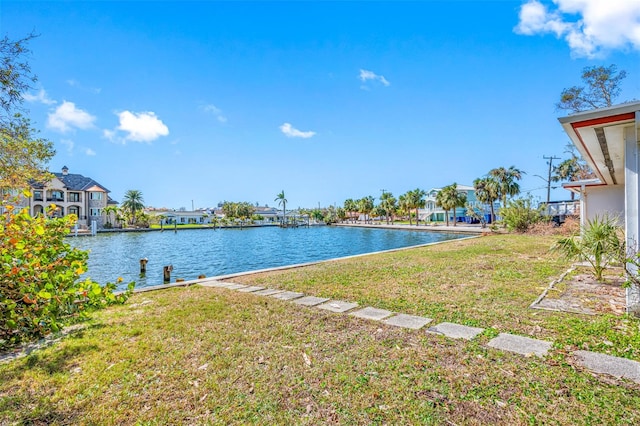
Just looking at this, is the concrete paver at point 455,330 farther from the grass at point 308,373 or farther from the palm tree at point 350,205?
the palm tree at point 350,205

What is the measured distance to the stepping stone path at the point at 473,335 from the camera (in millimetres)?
Answer: 3070

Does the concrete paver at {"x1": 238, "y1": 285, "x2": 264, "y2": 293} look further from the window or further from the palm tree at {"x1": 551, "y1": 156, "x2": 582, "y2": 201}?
the window

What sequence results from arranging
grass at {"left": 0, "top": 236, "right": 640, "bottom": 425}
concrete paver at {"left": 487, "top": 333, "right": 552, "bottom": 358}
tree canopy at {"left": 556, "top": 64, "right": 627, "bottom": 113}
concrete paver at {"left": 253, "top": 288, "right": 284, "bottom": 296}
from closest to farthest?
grass at {"left": 0, "top": 236, "right": 640, "bottom": 425}
concrete paver at {"left": 487, "top": 333, "right": 552, "bottom": 358}
concrete paver at {"left": 253, "top": 288, "right": 284, "bottom": 296}
tree canopy at {"left": 556, "top": 64, "right": 627, "bottom": 113}

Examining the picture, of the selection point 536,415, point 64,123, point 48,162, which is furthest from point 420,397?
point 64,123

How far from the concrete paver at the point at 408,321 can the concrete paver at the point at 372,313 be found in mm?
154

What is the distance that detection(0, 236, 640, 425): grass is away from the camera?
2.47m

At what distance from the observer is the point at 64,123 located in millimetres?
11977

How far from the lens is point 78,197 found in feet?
155

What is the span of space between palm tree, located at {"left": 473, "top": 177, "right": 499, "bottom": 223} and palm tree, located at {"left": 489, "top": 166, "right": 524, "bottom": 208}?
0.58m

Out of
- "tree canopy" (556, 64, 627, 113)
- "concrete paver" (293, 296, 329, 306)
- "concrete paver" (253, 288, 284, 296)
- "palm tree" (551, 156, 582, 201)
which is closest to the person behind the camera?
"concrete paver" (293, 296, 329, 306)

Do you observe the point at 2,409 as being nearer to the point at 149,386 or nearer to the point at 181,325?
the point at 149,386

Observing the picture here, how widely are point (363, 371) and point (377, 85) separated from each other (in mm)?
22112

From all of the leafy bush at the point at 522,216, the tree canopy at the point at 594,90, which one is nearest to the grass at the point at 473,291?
the leafy bush at the point at 522,216

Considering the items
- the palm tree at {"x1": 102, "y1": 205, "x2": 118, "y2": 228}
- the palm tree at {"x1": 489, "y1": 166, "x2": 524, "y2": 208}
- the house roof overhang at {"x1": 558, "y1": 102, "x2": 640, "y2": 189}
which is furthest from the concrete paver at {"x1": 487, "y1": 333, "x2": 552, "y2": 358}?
the palm tree at {"x1": 102, "y1": 205, "x2": 118, "y2": 228}
